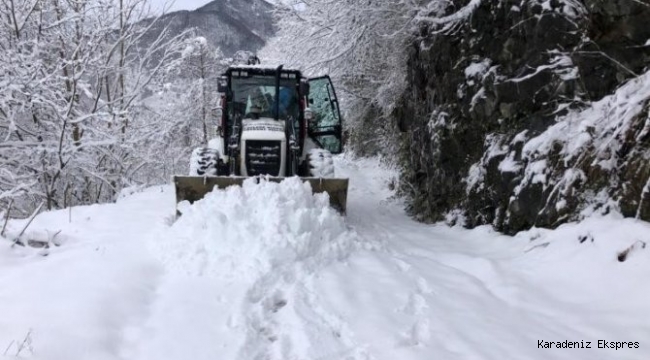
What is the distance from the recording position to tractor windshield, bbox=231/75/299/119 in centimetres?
893

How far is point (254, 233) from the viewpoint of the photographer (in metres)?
5.98

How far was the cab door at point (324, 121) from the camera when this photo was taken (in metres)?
9.70

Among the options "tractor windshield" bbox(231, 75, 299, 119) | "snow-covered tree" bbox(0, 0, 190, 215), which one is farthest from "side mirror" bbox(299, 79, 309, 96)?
"snow-covered tree" bbox(0, 0, 190, 215)

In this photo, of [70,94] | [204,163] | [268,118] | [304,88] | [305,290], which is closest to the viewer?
[305,290]

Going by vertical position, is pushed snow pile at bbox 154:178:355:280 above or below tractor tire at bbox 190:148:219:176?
below

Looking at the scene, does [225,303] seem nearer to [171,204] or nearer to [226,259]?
[226,259]

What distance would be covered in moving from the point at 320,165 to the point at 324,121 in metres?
1.99

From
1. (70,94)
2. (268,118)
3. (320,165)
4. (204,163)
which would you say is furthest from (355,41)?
(70,94)

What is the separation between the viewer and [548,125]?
6457mm

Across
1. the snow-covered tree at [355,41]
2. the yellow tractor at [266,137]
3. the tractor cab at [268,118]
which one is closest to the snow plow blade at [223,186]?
the yellow tractor at [266,137]

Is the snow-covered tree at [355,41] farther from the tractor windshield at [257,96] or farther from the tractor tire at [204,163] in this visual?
the tractor tire at [204,163]

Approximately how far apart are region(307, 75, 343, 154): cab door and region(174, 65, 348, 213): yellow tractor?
2 centimetres

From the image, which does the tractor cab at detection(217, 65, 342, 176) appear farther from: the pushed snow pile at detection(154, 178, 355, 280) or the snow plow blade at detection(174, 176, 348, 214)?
the pushed snow pile at detection(154, 178, 355, 280)

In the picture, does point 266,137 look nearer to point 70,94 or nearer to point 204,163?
point 204,163
